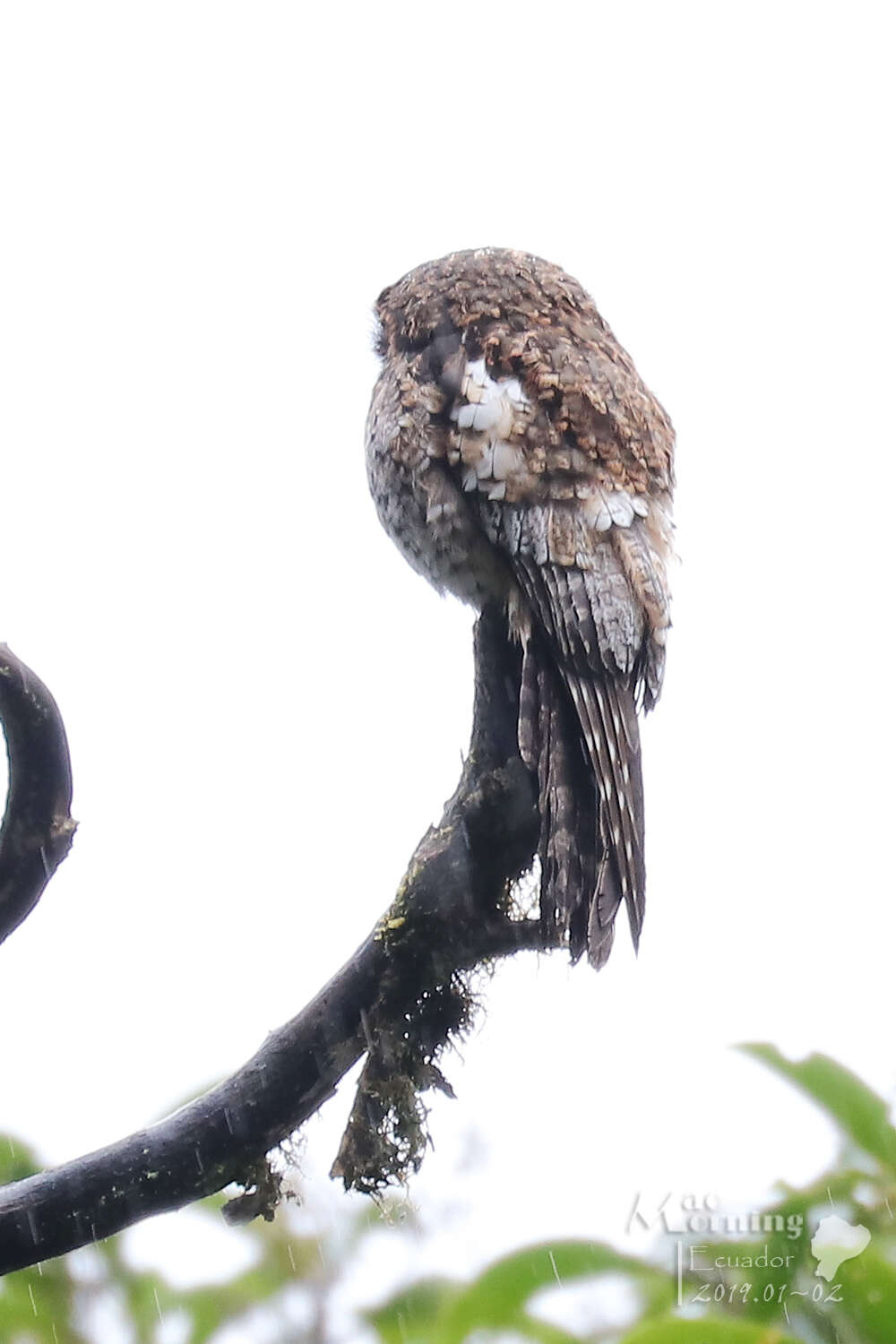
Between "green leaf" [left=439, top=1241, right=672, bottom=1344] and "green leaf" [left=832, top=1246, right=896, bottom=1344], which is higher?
"green leaf" [left=439, top=1241, right=672, bottom=1344]

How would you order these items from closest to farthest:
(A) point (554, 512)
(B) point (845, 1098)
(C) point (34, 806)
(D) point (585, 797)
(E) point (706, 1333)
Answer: (E) point (706, 1333) → (B) point (845, 1098) → (C) point (34, 806) → (D) point (585, 797) → (A) point (554, 512)

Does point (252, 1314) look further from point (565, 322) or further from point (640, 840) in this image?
point (565, 322)

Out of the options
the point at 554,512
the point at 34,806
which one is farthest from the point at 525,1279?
the point at 554,512

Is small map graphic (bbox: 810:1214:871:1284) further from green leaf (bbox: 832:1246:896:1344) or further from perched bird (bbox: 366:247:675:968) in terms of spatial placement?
perched bird (bbox: 366:247:675:968)

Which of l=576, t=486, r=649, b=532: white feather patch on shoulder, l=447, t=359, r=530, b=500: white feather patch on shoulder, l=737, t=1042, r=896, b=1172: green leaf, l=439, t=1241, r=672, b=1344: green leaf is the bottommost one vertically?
l=439, t=1241, r=672, b=1344: green leaf

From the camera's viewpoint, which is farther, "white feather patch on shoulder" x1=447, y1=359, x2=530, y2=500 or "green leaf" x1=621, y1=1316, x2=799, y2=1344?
"white feather patch on shoulder" x1=447, y1=359, x2=530, y2=500

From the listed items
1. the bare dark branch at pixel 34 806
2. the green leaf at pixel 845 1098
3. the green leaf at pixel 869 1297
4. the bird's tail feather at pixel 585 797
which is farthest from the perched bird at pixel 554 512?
the bare dark branch at pixel 34 806

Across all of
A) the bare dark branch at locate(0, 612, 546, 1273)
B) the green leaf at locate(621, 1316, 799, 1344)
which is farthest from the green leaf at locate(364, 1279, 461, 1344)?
the green leaf at locate(621, 1316, 799, 1344)

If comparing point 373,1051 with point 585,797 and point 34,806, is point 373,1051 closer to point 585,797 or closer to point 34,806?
point 585,797
